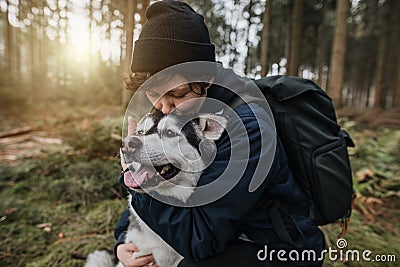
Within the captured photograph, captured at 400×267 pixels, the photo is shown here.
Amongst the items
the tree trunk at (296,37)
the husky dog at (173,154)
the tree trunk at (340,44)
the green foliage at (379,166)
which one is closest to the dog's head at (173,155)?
the husky dog at (173,154)

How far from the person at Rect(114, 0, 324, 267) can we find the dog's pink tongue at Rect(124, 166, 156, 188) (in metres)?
0.09

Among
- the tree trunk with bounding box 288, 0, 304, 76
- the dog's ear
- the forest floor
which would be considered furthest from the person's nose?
the tree trunk with bounding box 288, 0, 304, 76

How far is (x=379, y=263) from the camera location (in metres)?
3.02

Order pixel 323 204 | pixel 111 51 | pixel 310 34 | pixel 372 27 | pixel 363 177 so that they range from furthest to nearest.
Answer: pixel 111 51 < pixel 372 27 < pixel 310 34 < pixel 363 177 < pixel 323 204

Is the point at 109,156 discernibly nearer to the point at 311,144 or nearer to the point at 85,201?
the point at 85,201

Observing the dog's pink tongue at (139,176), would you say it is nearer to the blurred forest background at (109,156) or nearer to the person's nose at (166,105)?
the person's nose at (166,105)

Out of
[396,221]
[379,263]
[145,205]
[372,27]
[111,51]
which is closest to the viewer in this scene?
[145,205]

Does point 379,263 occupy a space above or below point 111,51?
below

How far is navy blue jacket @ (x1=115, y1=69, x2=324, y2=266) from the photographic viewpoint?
1708 millimetres

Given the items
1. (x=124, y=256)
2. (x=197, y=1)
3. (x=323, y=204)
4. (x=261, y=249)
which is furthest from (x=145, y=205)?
(x=197, y=1)

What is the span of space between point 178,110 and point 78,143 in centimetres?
493

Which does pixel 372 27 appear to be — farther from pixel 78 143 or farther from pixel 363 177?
pixel 78 143

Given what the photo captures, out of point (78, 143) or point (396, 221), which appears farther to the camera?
point (78, 143)

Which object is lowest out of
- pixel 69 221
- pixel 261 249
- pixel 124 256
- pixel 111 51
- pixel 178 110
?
pixel 69 221
